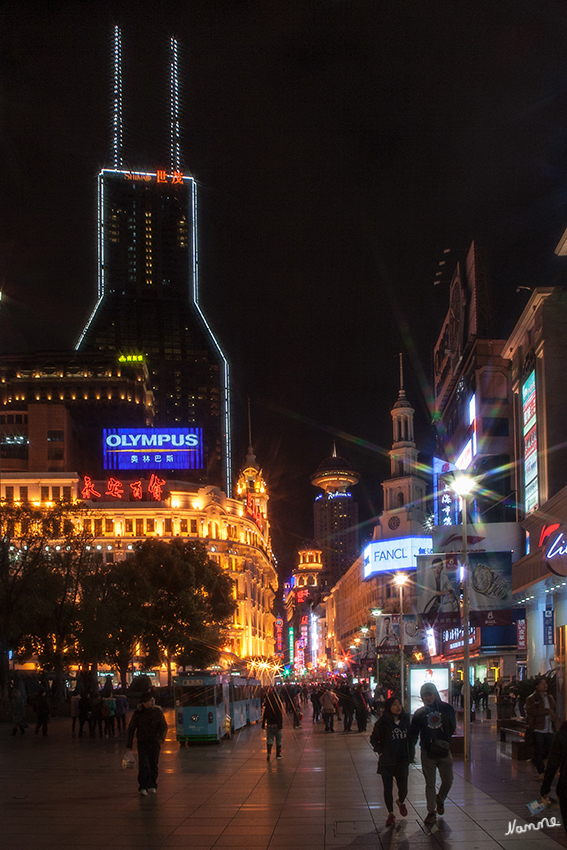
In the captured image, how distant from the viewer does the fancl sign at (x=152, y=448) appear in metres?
119

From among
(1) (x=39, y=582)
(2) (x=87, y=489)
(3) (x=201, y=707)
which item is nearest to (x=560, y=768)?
(3) (x=201, y=707)

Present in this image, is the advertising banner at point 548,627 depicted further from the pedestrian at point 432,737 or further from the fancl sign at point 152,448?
the fancl sign at point 152,448

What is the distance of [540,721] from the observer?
53.5 feet

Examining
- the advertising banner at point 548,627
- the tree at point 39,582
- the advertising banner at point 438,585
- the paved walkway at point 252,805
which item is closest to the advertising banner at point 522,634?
the advertising banner at point 548,627

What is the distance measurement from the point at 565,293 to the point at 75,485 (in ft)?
276

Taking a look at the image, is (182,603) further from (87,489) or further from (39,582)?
(87,489)

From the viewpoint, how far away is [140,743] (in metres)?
16.1

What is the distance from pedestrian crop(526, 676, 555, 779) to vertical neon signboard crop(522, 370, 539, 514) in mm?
24961

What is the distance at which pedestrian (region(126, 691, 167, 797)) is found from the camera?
16.1 meters

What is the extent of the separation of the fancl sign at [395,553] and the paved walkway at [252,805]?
83.3 metres

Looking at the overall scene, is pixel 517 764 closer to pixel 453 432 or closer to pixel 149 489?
pixel 453 432

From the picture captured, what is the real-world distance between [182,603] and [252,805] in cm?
5174

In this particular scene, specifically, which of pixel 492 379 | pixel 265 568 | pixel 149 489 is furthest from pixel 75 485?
pixel 492 379

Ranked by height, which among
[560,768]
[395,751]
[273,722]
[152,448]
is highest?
[152,448]
